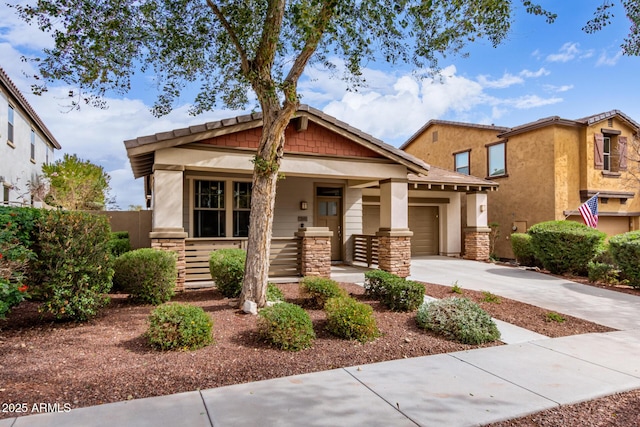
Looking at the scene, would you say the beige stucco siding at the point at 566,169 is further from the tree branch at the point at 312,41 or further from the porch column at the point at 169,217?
the porch column at the point at 169,217

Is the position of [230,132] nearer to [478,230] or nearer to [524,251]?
[478,230]

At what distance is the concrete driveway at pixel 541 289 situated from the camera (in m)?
7.52

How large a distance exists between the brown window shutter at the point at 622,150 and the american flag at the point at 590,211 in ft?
12.3

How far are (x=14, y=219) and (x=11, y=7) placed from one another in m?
3.60

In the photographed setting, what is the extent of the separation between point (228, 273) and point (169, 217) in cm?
219

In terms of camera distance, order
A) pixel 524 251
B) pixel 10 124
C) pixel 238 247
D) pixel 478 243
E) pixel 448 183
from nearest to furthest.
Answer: pixel 238 247, pixel 524 251, pixel 448 183, pixel 478 243, pixel 10 124

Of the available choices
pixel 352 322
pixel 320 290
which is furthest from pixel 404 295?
pixel 352 322

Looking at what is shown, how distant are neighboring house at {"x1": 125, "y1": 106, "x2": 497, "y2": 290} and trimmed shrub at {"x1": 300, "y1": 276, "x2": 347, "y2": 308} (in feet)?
7.66

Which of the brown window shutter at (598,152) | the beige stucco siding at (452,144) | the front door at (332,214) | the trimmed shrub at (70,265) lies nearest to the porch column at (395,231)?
the front door at (332,214)

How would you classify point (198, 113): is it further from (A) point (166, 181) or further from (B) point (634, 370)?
(B) point (634, 370)

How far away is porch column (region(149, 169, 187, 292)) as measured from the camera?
8328 mm

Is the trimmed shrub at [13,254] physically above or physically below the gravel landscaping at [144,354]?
above

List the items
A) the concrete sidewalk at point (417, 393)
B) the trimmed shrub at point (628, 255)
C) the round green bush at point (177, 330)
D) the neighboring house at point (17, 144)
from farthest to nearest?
the neighboring house at point (17, 144) → the trimmed shrub at point (628, 255) → the round green bush at point (177, 330) → the concrete sidewalk at point (417, 393)

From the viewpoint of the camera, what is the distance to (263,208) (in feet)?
21.1
